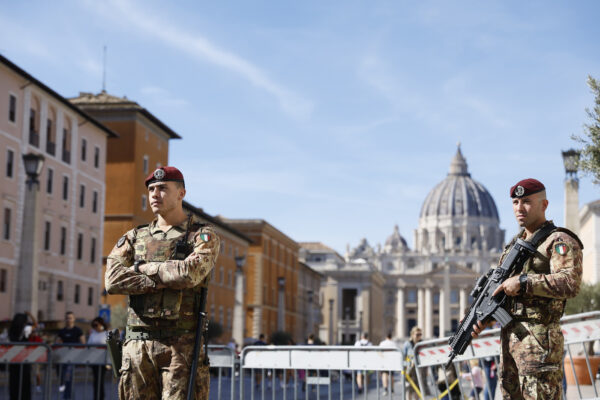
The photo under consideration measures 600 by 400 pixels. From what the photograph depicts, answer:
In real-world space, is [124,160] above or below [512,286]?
above

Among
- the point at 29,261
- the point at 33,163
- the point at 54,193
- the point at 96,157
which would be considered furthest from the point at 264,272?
the point at 33,163

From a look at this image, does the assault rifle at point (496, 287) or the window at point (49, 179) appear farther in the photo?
the window at point (49, 179)

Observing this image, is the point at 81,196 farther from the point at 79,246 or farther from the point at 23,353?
the point at 23,353

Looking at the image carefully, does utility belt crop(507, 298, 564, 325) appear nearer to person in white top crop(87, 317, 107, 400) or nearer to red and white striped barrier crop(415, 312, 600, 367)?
red and white striped barrier crop(415, 312, 600, 367)

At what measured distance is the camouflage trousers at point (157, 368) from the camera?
235 inches

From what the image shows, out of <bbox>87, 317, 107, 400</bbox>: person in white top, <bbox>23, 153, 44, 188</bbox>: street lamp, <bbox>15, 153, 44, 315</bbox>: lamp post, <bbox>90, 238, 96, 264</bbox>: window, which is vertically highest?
<bbox>90, 238, 96, 264</bbox>: window

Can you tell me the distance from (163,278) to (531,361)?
2447 millimetres

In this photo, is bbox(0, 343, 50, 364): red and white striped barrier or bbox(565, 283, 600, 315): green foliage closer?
bbox(0, 343, 50, 364): red and white striped barrier

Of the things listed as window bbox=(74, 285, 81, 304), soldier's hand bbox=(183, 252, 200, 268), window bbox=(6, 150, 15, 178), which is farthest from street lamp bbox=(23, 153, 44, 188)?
window bbox=(74, 285, 81, 304)

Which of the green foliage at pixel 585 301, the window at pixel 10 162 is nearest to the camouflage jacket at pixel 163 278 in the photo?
the window at pixel 10 162

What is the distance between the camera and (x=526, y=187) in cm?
679

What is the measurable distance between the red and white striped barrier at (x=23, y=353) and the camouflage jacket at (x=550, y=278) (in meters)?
7.59

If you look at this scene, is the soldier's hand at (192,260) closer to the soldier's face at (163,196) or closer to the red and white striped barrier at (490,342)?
the soldier's face at (163,196)

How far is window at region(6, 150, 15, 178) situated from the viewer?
1606 inches
